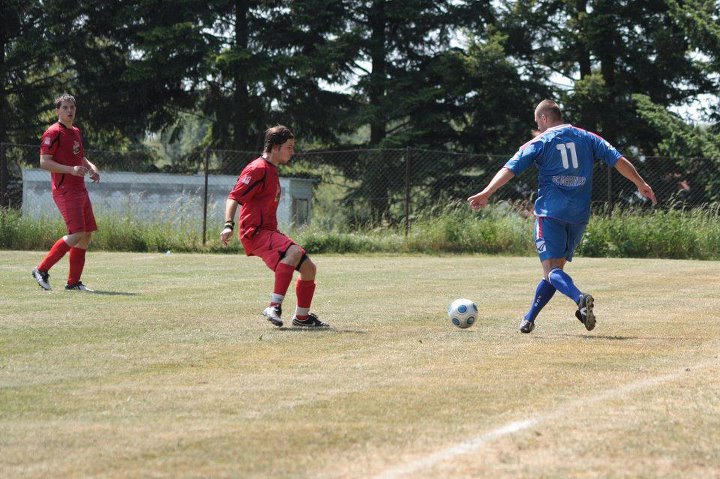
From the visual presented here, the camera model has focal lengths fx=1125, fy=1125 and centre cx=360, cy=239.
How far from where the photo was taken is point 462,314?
8758 millimetres

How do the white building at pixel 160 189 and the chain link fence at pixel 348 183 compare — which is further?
the white building at pixel 160 189

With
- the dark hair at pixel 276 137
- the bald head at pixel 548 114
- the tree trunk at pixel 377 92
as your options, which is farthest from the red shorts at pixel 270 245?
the tree trunk at pixel 377 92

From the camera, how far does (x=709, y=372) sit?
6.43 metres

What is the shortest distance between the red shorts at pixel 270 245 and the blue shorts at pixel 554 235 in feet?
6.18

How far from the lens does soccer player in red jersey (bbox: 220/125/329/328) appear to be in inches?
350

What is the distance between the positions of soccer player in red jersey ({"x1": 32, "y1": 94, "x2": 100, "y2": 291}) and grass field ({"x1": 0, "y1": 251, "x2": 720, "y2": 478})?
729 millimetres

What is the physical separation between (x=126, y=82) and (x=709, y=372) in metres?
34.4

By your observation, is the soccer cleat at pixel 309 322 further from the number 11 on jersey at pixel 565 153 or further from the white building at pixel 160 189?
the white building at pixel 160 189

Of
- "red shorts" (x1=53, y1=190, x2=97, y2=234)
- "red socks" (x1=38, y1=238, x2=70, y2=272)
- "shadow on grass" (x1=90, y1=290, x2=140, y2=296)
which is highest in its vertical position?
"red shorts" (x1=53, y1=190, x2=97, y2=234)

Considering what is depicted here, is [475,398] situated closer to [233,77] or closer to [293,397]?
[293,397]

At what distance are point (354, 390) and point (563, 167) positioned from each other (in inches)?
140

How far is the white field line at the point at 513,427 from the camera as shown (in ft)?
A: 13.4

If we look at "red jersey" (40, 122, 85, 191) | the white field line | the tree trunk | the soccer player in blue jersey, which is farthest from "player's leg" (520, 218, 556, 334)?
the tree trunk

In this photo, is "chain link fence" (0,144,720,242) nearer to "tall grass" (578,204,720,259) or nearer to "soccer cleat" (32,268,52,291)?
"tall grass" (578,204,720,259)
